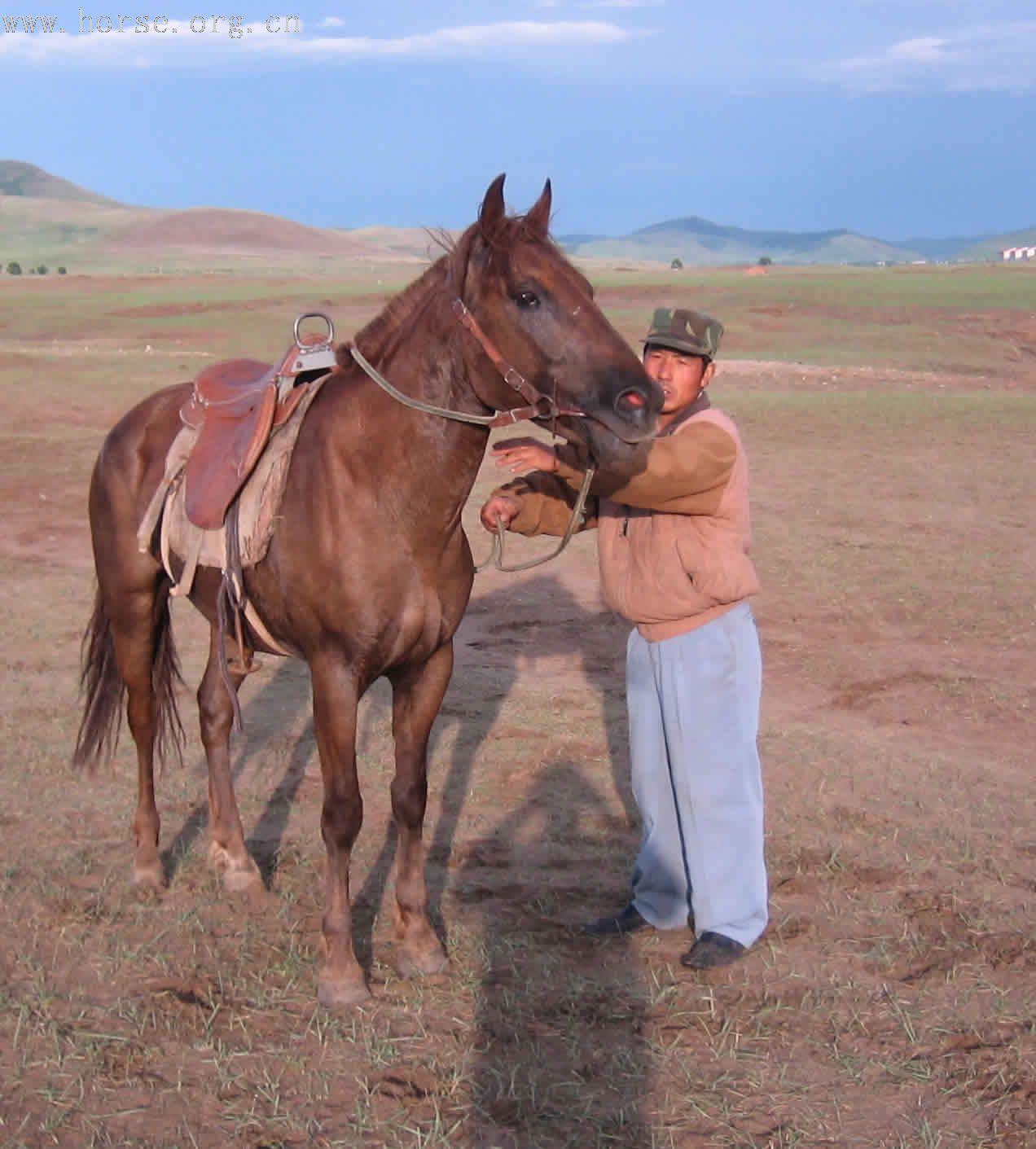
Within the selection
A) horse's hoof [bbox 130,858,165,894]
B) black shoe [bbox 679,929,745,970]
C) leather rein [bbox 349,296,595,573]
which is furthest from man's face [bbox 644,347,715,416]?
horse's hoof [bbox 130,858,165,894]

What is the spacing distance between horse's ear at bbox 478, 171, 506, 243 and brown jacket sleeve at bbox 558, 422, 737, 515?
0.70 meters

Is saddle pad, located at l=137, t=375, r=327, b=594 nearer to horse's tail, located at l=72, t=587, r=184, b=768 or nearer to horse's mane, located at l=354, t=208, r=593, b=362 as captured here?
horse's mane, located at l=354, t=208, r=593, b=362

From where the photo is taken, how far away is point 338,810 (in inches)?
153

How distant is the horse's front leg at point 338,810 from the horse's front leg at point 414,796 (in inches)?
7.9

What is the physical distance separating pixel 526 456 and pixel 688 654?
0.89 metres

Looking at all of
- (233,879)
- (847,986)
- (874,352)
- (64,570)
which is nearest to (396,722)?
(233,879)

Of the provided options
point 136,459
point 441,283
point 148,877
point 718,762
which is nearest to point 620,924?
point 718,762

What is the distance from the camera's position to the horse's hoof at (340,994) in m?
3.80

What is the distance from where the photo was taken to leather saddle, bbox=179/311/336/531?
3.96m

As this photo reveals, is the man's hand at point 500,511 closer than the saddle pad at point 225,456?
No

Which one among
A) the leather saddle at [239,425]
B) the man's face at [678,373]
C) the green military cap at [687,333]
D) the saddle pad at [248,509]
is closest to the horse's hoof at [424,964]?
the saddle pad at [248,509]

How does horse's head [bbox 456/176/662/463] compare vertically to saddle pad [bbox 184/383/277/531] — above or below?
Result: above

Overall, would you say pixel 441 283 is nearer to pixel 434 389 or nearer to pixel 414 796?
pixel 434 389

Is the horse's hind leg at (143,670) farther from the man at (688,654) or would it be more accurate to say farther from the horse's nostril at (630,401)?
the horse's nostril at (630,401)
